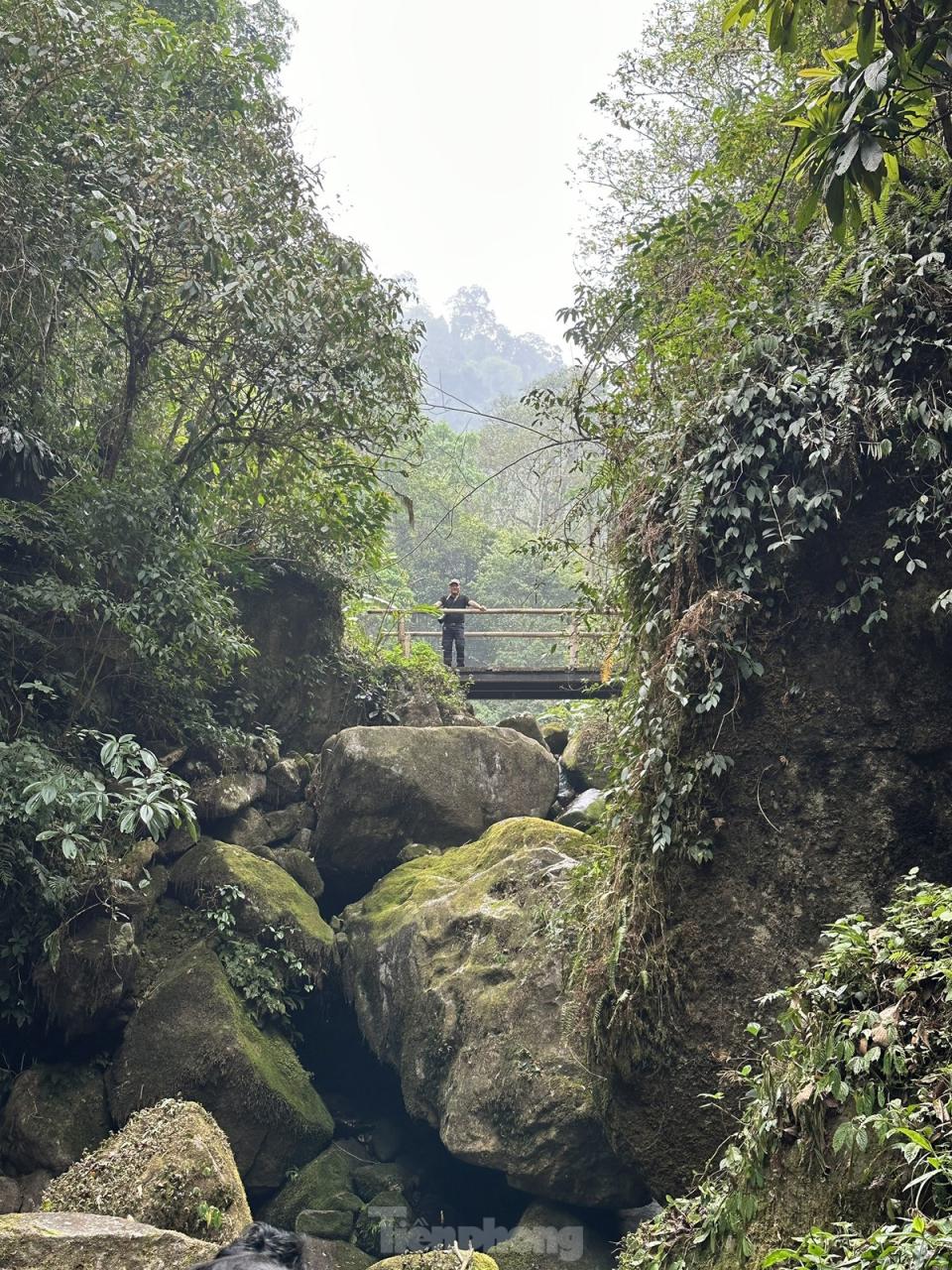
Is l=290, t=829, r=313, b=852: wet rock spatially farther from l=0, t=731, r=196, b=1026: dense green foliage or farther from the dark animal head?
the dark animal head

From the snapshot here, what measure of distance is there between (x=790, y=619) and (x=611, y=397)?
90.6 inches

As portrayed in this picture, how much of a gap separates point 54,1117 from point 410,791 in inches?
145

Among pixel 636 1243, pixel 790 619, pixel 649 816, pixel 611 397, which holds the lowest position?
pixel 636 1243

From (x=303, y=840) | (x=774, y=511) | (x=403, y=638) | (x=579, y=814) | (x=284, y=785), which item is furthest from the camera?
(x=403, y=638)

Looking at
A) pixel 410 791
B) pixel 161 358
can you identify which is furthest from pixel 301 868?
pixel 161 358

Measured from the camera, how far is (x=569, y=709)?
12117mm

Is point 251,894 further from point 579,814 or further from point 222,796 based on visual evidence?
point 579,814

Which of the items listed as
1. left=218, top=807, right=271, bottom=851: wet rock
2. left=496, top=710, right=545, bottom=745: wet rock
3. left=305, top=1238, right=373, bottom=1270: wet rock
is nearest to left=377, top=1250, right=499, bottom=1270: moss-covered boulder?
left=305, top=1238, right=373, bottom=1270: wet rock

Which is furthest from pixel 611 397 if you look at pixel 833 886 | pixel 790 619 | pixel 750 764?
pixel 833 886

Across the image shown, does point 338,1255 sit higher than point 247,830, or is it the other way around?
point 247,830

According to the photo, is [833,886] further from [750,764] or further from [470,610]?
[470,610]

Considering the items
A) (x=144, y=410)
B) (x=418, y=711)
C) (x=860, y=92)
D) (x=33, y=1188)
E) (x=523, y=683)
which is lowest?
(x=33, y=1188)

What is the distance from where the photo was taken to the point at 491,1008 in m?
6.91

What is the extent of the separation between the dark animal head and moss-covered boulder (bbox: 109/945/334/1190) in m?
3.07
